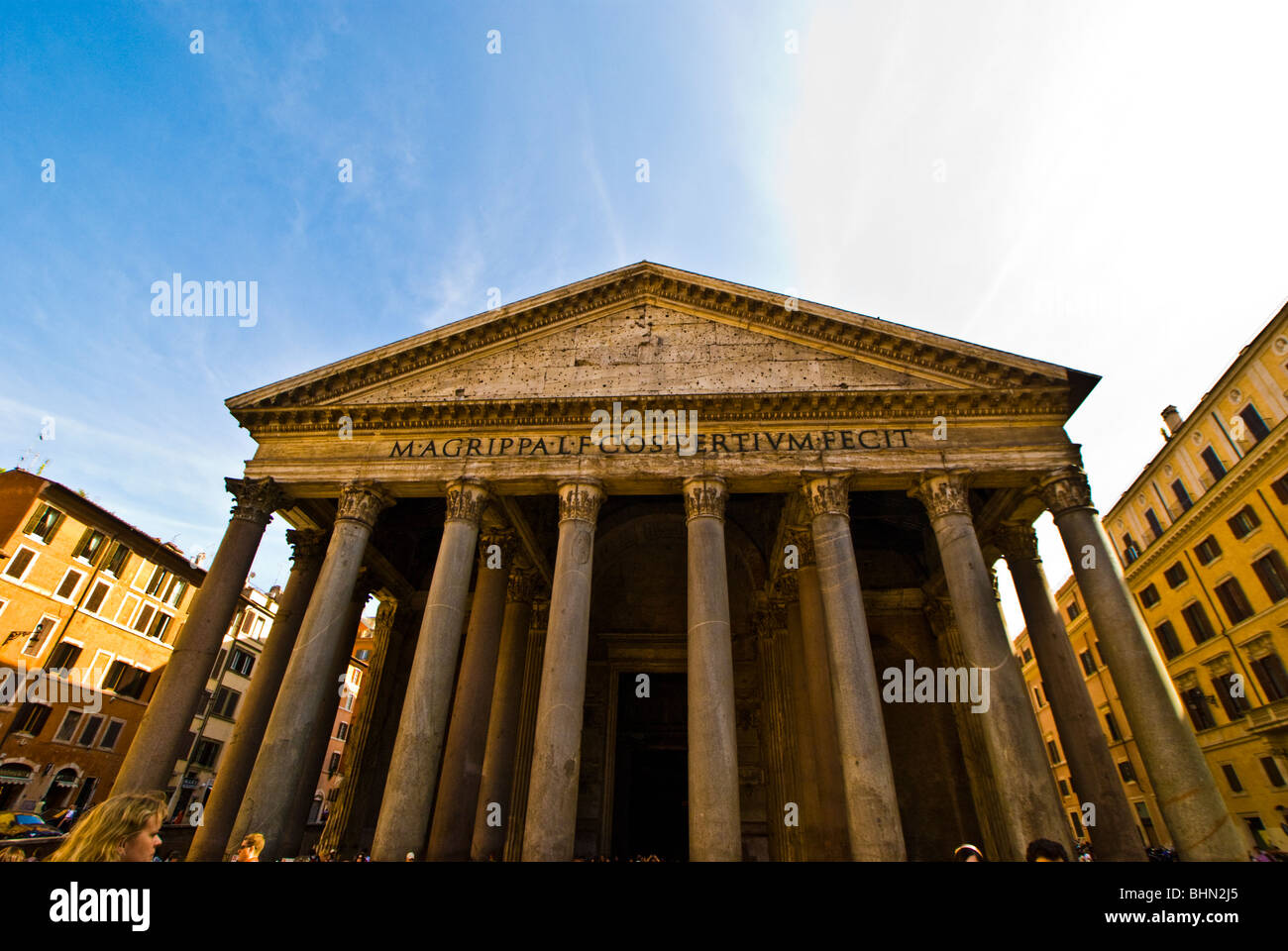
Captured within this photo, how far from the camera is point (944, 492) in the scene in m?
12.4

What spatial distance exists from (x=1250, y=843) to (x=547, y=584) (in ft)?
87.9

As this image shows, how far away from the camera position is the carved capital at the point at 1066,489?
12047mm

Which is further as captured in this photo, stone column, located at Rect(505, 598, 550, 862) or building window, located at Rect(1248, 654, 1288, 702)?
building window, located at Rect(1248, 654, 1288, 702)

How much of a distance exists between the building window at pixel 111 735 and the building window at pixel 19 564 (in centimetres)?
785

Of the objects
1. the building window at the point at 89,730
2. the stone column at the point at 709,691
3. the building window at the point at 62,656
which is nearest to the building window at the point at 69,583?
the building window at the point at 62,656

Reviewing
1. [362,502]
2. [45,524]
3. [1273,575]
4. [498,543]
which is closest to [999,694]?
[498,543]

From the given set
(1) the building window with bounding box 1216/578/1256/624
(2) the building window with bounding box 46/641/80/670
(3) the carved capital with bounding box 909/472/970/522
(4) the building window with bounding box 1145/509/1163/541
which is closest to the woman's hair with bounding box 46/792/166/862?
(3) the carved capital with bounding box 909/472/970/522

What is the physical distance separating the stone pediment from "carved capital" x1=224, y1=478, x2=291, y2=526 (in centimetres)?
154

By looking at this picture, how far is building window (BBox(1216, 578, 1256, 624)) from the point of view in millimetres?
22562

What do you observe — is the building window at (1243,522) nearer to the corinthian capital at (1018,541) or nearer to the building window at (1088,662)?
the building window at (1088,662)

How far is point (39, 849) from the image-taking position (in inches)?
590

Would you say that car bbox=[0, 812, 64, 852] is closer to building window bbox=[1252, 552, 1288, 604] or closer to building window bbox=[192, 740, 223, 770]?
building window bbox=[192, 740, 223, 770]

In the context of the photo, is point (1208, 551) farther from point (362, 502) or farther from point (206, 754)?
point (206, 754)
